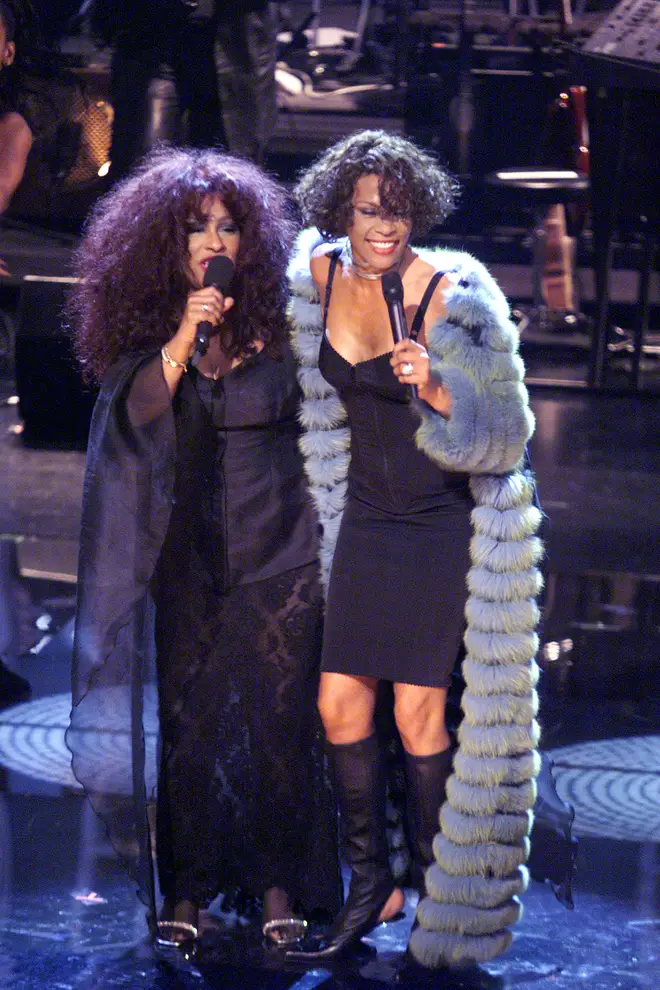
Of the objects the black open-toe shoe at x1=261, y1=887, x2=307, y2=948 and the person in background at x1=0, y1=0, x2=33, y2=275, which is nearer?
the black open-toe shoe at x1=261, y1=887, x2=307, y2=948

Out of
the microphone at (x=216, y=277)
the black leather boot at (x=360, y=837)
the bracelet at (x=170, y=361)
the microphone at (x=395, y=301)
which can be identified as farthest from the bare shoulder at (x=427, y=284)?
the black leather boot at (x=360, y=837)

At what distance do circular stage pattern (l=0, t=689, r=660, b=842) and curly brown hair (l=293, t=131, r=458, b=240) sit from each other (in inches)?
43.8

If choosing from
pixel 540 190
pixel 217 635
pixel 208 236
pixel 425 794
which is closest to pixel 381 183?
pixel 208 236

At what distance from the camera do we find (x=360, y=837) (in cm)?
302

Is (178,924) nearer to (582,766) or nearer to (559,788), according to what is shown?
(559,788)

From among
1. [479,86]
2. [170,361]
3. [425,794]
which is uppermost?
[479,86]

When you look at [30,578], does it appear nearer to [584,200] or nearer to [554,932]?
[554,932]

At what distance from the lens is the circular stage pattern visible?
3.51 m

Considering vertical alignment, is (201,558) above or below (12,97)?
below

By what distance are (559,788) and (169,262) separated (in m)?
1.76

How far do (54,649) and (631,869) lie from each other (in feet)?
6.87

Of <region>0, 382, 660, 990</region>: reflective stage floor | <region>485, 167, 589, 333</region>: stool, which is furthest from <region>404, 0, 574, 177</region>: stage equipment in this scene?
<region>0, 382, 660, 990</region>: reflective stage floor

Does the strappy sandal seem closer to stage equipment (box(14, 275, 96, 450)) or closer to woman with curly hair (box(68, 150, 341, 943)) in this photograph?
woman with curly hair (box(68, 150, 341, 943))

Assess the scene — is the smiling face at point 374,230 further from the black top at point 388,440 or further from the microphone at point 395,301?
the microphone at point 395,301
